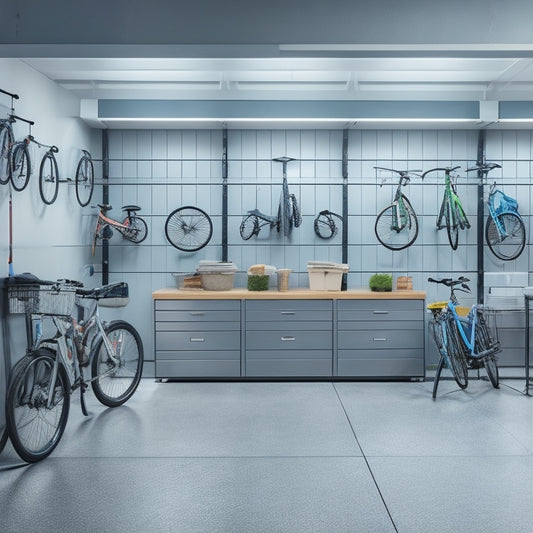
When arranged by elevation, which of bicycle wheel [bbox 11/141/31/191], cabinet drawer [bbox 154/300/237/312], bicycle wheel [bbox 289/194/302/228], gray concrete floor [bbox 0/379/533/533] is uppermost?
bicycle wheel [bbox 11/141/31/191]

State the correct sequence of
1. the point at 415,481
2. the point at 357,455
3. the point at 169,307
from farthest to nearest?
the point at 169,307 < the point at 357,455 < the point at 415,481

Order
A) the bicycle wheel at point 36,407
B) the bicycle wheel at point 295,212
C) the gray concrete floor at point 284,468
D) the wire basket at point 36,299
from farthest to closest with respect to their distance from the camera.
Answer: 1. the bicycle wheel at point 295,212
2. the wire basket at point 36,299
3. the bicycle wheel at point 36,407
4. the gray concrete floor at point 284,468

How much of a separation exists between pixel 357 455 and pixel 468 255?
11.9ft

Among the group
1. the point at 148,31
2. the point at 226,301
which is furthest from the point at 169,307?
the point at 148,31

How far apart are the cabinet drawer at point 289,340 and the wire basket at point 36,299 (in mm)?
2326

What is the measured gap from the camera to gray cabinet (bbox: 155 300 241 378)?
5902mm

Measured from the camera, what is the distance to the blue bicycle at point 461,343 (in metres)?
5.34

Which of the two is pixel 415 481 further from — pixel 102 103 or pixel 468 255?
pixel 102 103

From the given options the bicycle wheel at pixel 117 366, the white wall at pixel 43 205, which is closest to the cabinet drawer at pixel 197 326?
the bicycle wheel at pixel 117 366

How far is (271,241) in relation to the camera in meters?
6.66

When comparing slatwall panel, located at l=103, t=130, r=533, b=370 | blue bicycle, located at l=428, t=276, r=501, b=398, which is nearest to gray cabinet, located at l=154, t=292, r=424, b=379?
blue bicycle, located at l=428, t=276, r=501, b=398

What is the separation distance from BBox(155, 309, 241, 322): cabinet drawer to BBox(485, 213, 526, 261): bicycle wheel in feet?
9.65

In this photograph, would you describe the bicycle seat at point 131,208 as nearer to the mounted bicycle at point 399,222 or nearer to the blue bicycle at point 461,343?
the mounted bicycle at point 399,222

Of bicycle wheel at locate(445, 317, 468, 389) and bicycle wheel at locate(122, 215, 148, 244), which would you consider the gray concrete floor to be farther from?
bicycle wheel at locate(122, 215, 148, 244)
